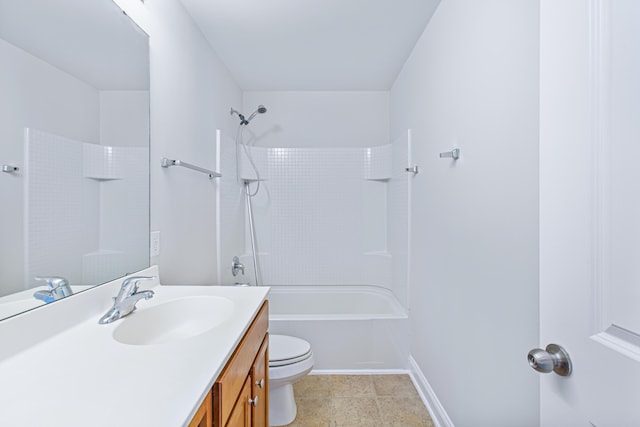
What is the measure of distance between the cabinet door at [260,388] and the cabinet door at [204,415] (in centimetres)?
40

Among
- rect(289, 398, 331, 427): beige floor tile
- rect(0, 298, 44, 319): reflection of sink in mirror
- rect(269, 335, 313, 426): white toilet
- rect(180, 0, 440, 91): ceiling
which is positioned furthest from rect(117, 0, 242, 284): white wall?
rect(289, 398, 331, 427): beige floor tile

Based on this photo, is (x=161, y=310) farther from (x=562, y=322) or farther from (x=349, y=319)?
(x=349, y=319)

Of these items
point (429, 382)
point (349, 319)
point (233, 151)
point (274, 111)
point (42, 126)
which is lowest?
point (429, 382)

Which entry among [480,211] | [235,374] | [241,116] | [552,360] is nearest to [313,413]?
[235,374]

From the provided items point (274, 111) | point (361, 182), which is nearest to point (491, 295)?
Answer: point (361, 182)

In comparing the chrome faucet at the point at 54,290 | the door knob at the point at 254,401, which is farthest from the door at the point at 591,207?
the chrome faucet at the point at 54,290

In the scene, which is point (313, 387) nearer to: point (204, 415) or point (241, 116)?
point (204, 415)

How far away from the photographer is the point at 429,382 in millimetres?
1900

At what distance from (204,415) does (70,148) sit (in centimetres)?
88

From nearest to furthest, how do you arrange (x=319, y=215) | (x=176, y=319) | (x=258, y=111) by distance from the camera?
(x=176, y=319), (x=258, y=111), (x=319, y=215)

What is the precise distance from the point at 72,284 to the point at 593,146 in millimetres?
1349

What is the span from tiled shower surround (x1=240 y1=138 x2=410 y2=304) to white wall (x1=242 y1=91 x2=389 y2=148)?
11 cm

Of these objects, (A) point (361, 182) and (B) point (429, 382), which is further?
(A) point (361, 182)

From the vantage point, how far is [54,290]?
896mm
